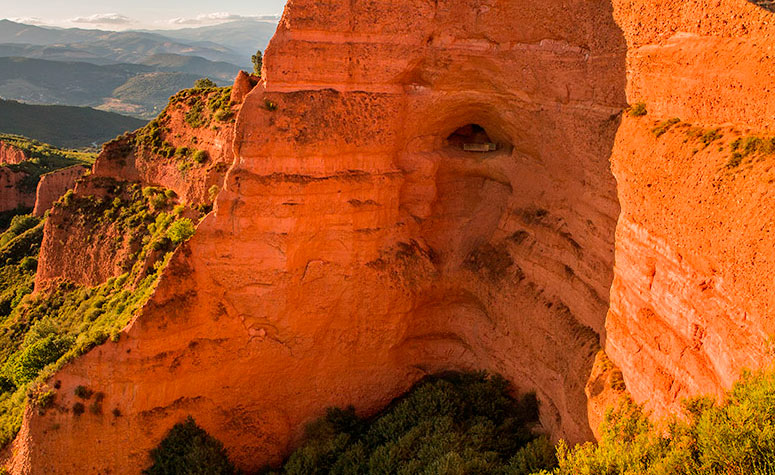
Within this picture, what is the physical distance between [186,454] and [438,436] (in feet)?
24.7

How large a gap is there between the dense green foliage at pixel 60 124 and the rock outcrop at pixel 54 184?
77.6 meters

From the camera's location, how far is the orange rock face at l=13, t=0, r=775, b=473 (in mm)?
14164

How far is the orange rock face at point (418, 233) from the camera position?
1416 centimetres

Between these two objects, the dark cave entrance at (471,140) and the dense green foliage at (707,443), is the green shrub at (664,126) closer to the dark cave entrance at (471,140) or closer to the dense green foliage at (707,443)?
the dense green foliage at (707,443)

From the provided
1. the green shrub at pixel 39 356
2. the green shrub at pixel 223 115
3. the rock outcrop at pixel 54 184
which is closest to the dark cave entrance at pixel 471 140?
the green shrub at pixel 223 115

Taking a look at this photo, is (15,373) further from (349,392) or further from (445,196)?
(445,196)

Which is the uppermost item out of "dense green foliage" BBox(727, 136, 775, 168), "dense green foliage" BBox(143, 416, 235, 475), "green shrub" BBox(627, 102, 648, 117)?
"green shrub" BBox(627, 102, 648, 117)

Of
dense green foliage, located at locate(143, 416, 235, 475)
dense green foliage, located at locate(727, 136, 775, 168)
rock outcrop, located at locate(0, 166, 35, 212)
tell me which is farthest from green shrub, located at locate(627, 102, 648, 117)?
rock outcrop, located at locate(0, 166, 35, 212)

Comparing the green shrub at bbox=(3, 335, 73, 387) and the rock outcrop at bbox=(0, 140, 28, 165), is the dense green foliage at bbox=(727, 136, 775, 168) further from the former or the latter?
the rock outcrop at bbox=(0, 140, 28, 165)

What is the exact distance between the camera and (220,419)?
18.6 metres

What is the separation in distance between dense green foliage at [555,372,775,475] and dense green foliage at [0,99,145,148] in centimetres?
11771

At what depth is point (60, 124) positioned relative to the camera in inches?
4781

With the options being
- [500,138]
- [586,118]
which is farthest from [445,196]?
[586,118]

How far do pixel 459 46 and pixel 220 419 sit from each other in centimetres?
1394
